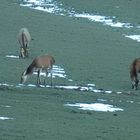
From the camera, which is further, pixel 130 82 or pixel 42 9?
pixel 42 9

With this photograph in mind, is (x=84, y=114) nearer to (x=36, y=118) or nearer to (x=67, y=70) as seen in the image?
(x=36, y=118)

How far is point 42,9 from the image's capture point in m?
66.4

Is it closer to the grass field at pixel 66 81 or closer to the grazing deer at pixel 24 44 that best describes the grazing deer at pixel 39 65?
the grass field at pixel 66 81

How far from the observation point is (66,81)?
27.0 m

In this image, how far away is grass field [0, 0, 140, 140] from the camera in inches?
623

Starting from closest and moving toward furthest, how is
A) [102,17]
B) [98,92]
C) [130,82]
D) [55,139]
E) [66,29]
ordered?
1. [55,139]
2. [98,92]
3. [130,82]
4. [66,29]
5. [102,17]

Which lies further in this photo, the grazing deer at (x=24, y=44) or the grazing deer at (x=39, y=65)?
the grazing deer at (x=24, y=44)

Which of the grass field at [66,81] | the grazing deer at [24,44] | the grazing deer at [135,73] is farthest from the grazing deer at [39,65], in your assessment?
the grazing deer at [24,44]

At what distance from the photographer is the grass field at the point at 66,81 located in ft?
51.9

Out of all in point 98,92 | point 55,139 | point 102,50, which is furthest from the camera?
point 102,50

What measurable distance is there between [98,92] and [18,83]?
3.08 m

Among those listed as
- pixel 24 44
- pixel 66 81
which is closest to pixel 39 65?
pixel 66 81

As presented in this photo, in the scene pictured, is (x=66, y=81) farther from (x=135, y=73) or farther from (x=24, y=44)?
(x=24, y=44)

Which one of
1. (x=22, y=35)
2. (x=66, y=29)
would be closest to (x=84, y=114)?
(x=22, y=35)
